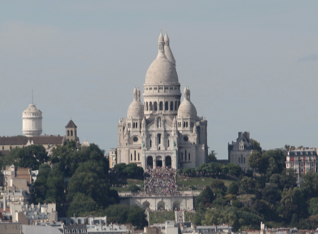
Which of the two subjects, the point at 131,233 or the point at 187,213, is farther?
the point at 187,213

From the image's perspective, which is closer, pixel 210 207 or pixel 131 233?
pixel 131 233

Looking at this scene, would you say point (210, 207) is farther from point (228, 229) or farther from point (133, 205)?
point (228, 229)

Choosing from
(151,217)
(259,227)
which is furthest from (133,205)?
(259,227)

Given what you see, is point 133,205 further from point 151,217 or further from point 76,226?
point 76,226

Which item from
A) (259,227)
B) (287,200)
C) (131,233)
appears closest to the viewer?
(131,233)

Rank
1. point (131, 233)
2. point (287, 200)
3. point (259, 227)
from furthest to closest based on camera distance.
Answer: point (287, 200)
point (259, 227)
point (131, 233)

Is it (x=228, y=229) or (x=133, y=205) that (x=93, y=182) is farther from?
(x=228, y=229)

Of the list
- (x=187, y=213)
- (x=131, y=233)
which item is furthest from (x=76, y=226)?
(x=187, y=213)
